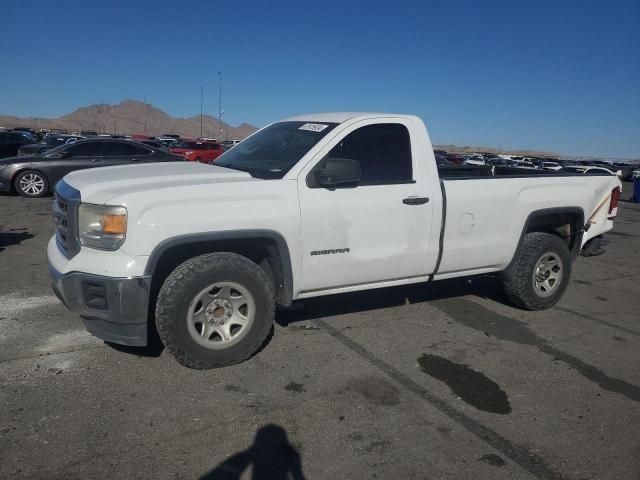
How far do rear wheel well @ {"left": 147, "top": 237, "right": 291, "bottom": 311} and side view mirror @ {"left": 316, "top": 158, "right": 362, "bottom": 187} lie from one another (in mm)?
605

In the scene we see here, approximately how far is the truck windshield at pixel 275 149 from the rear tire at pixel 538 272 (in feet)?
8.10

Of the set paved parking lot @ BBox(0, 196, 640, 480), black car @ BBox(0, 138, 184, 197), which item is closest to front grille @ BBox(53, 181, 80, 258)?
paved parking lot @ BBox(0, 196, 640, 480)

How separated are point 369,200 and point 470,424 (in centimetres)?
181

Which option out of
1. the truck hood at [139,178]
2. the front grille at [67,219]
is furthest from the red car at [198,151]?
the front grille at [67,219]

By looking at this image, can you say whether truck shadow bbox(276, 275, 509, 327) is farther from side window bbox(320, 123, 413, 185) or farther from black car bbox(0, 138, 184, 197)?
black car bbox(0, 138, 184, 197)

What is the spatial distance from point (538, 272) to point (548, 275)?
0.17 metres

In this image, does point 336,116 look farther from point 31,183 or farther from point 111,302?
point 31,183

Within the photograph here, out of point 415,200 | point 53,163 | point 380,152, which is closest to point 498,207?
point 415,200

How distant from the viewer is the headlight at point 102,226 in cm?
328

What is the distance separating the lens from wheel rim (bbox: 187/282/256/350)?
11.8 feet

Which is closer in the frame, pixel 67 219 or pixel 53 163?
pixel 67 219

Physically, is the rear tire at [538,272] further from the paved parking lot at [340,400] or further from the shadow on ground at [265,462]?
the shadow on ground at [265,462]

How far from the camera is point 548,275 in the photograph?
549 cm

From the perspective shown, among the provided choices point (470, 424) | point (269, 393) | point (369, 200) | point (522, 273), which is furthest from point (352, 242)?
point (522, 273)
